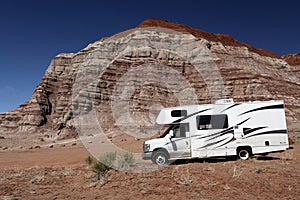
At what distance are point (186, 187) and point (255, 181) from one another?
2.31m

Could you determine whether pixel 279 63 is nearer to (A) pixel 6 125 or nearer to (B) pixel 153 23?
(B) pixel 153 23

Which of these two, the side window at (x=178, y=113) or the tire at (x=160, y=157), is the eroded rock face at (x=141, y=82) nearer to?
the side window at (x=178, y=113)

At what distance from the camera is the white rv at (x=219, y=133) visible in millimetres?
12817

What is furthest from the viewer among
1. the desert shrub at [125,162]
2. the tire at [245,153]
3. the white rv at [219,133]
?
the tire at [245,153]

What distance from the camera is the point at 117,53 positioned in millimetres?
71812

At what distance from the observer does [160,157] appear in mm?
12734

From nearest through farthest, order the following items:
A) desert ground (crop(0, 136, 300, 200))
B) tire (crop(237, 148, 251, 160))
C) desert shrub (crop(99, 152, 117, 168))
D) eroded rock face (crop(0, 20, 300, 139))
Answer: desert ground (crop(0, 136, 300, 200)) < desert shrub (crop(99, 152, 117, 168)) < tire (crop(237, 148, 251, 160)) < eroded rock face (crop(0, 20, 300, 139))

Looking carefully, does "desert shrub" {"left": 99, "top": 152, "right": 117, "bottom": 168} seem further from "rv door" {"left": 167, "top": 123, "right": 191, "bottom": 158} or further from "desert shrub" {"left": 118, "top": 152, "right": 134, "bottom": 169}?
"rv door" {"left": 167, "top": 123, "right": 191, "bottom": 158}

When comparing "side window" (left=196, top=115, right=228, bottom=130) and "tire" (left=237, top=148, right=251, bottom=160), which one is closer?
"side window" (left=196, top=115, right=228, bottom=130)

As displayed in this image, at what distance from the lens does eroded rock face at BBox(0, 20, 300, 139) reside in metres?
60.7

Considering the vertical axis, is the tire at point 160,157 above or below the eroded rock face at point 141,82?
below

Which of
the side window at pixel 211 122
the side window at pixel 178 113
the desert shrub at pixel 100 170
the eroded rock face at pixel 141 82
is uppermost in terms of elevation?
the eroded rock face at pixel 141 82

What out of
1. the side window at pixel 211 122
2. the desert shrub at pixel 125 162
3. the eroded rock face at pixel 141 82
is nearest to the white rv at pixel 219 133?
the side window at pixel 211 122

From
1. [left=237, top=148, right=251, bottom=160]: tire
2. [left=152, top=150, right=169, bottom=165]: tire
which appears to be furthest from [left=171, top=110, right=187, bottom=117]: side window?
[left=237, top=148, right=251, bottom=160]: tire
